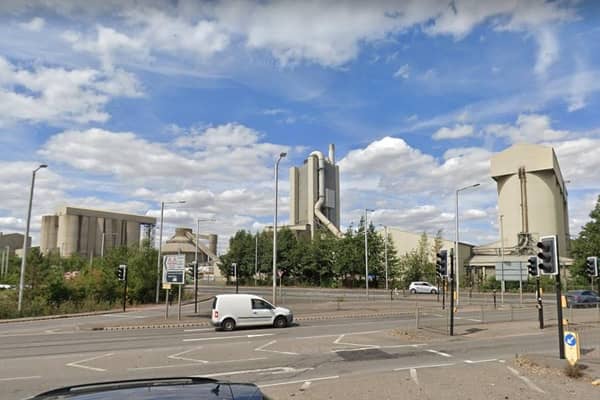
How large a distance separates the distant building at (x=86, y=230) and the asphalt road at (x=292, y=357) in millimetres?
115608

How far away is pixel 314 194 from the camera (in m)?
95.2

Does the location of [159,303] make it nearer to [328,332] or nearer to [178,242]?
[328,332]

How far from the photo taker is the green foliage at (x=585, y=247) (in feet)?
185

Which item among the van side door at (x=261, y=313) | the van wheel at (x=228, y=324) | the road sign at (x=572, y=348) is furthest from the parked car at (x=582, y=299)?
the road sign at (x=572, y=348)

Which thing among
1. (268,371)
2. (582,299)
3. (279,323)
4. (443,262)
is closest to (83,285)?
(279,323)

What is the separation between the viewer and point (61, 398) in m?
Answer: 3.36

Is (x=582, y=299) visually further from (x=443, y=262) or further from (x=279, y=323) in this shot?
(x=279, y=323)

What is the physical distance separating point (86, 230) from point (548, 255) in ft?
461

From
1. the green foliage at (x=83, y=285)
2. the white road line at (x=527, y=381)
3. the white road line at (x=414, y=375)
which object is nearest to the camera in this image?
the white road line at (x=527, y=381)

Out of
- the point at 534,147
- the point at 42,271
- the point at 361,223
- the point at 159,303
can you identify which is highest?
the point at 534,147

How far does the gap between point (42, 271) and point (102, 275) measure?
6477mm

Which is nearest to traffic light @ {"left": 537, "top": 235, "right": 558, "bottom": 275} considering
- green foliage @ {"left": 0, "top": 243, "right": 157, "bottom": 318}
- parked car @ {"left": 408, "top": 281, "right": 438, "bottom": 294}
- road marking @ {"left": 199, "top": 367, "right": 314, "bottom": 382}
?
→ road marking @ {"left": 199, "top": 367, "right": 314, "bottom": 382}

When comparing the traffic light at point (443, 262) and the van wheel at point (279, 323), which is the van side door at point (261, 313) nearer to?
the van wheel at point (279, 323)

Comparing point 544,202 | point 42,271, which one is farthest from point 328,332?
point 544,202
